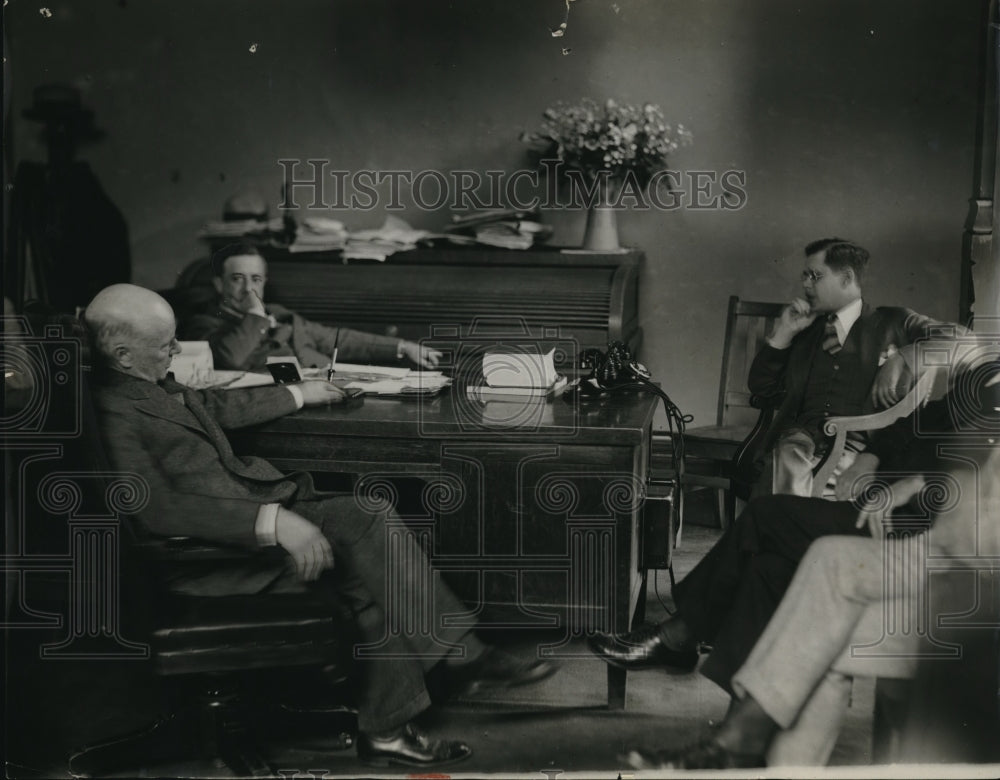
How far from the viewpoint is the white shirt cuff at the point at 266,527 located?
2.76 meters

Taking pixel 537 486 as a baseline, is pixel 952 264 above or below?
above

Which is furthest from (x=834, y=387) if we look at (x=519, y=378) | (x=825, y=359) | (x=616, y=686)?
(x=616, y=686)

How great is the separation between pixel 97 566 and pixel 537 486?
1239 millimetres

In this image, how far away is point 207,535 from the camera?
276 cm

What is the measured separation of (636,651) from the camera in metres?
2.93

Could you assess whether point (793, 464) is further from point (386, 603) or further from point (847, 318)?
point (386, 603)

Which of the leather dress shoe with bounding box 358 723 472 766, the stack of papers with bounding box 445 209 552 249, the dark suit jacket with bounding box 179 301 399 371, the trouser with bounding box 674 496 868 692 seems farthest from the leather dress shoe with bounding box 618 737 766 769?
the stack of papers with bounding box 445 209 552 249

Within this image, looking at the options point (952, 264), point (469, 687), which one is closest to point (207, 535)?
Answer: point (469, 687)

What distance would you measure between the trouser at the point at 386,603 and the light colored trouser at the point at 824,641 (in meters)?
0.86

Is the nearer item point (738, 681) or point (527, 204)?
A: point (738, 681)

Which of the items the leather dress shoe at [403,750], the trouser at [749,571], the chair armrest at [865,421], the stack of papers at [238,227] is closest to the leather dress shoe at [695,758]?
the trouser at [749,571]

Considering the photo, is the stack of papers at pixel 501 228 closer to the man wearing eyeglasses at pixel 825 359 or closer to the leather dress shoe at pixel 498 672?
the man wearing eyeglasses at pixel 825 359

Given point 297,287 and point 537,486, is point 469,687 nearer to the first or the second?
point 537,486

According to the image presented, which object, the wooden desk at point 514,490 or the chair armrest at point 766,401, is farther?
the chair armrest at point 766,401
